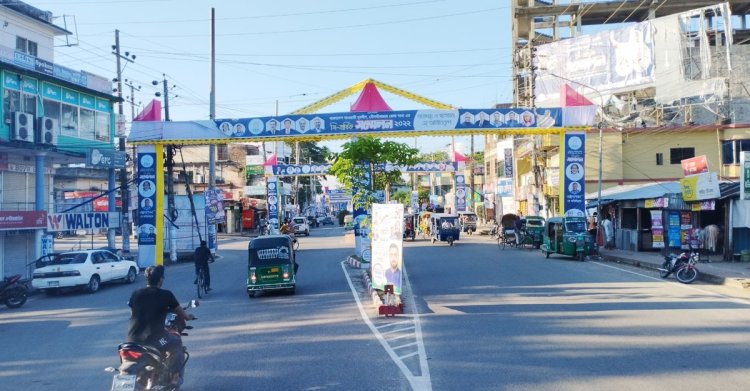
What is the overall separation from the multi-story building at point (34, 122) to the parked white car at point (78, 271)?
3792mm

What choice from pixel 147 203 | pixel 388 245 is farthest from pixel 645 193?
pixel 147 203

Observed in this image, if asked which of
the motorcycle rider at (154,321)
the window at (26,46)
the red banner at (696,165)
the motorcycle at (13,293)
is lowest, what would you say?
the motorcycle at (13,293)

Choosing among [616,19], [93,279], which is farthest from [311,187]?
[93,279]

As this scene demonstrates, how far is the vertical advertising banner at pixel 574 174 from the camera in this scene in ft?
99.9

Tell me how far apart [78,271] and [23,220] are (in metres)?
5.28

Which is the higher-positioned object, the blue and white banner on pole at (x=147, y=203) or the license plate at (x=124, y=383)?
the blue and white banner on pole at (x=147, y=203)

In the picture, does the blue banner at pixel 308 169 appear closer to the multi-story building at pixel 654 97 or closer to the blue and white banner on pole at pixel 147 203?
the multi-story building at pixel 654 97

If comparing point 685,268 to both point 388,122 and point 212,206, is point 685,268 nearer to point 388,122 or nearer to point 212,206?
point 388,122

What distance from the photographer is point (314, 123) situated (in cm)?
2892

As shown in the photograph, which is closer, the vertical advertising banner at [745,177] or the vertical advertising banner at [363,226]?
the vertical advertising banner at [745,177]

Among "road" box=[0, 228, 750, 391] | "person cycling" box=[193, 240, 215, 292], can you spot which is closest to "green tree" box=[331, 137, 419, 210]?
"road" box=[0, 228, 750, 391]

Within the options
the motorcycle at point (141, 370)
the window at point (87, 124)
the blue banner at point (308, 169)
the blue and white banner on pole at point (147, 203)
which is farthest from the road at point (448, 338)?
the blue banner at point (308, 169)

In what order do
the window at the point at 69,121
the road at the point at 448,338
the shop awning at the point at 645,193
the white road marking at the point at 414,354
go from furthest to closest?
the shop awning at the point at 645,193 < the window at the point at 69,121 < the road at the point at 448,338 < the white road marking at the point at 414,354

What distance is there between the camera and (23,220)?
26.8 meters
